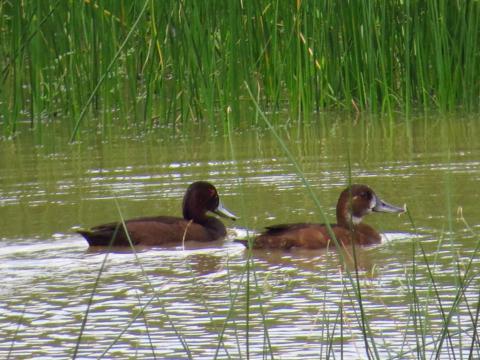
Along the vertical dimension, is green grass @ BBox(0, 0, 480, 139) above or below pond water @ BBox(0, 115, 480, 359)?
above

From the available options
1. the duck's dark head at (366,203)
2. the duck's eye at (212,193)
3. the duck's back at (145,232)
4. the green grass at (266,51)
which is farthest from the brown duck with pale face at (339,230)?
the green grass at (266,51)

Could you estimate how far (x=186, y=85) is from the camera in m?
10.1

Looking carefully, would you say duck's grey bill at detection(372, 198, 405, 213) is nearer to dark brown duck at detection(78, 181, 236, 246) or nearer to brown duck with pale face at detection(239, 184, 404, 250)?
brown duck with pale face at detection(239, 184, 404, 250)

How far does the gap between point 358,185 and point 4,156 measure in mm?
3465

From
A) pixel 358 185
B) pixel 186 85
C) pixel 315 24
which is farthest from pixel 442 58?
pixel 358 185

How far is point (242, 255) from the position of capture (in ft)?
23.0

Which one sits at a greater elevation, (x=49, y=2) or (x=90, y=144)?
(x=49, y=2)

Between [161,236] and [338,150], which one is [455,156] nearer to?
[338,150]

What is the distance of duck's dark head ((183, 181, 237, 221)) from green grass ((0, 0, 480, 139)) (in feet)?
6.26

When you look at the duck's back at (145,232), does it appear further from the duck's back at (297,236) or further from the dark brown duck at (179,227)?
the duck's back at (297,236)

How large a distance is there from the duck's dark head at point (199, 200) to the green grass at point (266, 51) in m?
1.91

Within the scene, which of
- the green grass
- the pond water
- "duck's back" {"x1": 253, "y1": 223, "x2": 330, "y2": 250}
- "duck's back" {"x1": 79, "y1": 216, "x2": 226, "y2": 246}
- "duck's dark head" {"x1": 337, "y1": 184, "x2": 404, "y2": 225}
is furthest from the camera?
the green grass

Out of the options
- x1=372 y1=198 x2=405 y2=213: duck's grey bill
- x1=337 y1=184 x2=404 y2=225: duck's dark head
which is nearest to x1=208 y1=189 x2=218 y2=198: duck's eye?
x1=337 y1=184 x2=404 y2=225: duck's dark head

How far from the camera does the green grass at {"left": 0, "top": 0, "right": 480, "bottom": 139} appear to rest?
9781 mm
